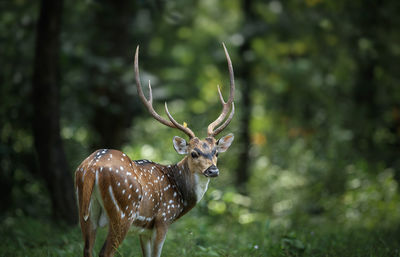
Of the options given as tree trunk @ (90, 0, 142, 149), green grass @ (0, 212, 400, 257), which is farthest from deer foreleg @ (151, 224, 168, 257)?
tree trunk @ (90, 0, 142, 149)

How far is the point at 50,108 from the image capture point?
699 centimetres

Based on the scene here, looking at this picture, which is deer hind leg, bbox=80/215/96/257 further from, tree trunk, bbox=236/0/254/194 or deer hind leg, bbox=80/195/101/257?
tree trunk, bbox=236/0/254/194

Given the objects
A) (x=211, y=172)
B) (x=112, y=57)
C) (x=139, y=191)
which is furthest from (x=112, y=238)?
(x=112, y=57)

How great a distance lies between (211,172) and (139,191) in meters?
0.76

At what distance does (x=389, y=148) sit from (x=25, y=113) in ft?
23.2

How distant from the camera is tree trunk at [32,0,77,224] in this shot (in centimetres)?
685

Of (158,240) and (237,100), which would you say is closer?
(158,240)

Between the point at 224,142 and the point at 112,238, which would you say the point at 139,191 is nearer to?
the point at 112,238

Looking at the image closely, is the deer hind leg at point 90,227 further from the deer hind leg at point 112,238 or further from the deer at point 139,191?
the deer hind leg at point 112,238

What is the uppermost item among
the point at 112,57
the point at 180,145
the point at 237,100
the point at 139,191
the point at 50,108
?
the point at 139,191

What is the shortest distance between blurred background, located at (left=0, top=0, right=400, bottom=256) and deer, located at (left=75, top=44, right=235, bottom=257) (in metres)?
1.81

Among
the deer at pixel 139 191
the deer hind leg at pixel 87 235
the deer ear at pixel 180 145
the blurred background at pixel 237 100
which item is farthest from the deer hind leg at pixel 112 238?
the blurred background at pixel 237 100

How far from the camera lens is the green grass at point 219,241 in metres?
5.29

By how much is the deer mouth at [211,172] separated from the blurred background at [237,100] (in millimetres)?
2108
